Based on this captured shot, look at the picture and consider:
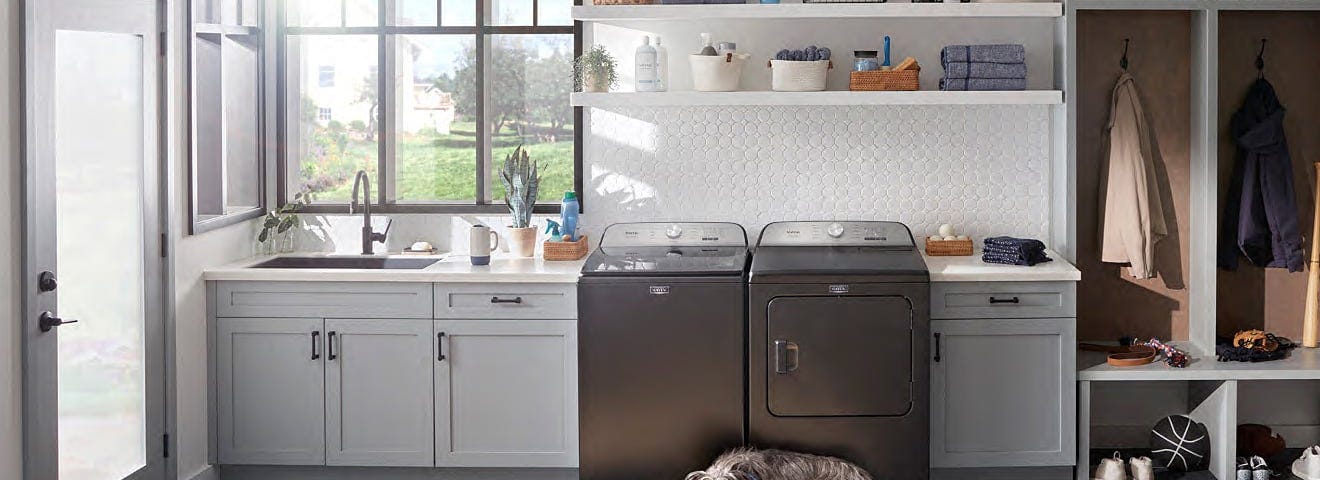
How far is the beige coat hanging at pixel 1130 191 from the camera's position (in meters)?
4.43

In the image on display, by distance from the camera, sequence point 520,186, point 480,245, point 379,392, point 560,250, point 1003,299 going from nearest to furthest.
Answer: point 1003,299, point 379,392, point 480,245, point 560,250, point 520,186

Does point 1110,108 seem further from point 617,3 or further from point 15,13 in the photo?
point 15,13

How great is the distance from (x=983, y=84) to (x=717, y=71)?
3.15 ft

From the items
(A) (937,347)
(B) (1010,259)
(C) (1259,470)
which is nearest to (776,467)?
(A) (937,347)

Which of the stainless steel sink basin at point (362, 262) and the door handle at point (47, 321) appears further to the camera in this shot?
the stainless steel sink basin at point (362, 262)

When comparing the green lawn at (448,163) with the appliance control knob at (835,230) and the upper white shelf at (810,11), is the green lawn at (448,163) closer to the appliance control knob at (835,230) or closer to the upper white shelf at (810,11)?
the upper white shelf at (810,11)

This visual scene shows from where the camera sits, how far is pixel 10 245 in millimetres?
3148

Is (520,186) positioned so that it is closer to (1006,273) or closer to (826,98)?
(826,98)

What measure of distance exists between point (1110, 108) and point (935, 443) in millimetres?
1471

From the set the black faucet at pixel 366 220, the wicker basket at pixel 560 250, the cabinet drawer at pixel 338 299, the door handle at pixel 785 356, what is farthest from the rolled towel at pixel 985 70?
the black faucet at pixel 366 220

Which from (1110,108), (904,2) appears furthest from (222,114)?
(1110,108)

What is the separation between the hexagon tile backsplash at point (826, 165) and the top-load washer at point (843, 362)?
0.70 metres

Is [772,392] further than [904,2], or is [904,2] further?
[904,2]

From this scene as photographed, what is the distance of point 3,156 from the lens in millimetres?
3105
